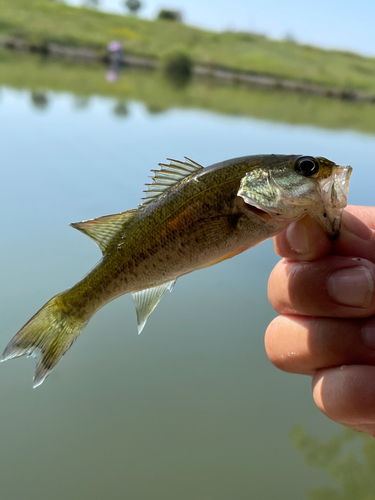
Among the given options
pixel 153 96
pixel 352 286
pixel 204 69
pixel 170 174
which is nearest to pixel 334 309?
pixel 352 286

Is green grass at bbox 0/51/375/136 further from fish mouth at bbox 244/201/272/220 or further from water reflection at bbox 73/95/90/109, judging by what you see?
fish mouth at bbox 244/201/272/220

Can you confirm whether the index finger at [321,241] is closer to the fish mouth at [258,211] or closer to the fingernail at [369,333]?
the fish mouth at [258,211]

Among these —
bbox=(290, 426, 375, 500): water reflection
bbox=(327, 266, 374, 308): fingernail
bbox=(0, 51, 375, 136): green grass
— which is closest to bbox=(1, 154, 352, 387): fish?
bbox=(327, 266, 374, 308): fingernail

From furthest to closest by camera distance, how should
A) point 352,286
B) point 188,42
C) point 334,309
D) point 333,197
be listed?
point 188,42, point 334,309, point 352,286, point 333,197

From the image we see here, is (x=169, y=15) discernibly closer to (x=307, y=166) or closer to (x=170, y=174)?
(x=170, y=174)

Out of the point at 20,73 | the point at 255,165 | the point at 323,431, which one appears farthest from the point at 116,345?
the point at 20,73

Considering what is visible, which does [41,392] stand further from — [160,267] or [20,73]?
[20,73]
